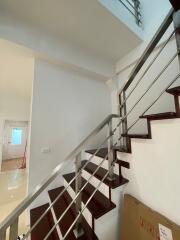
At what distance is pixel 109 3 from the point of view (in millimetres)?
1961

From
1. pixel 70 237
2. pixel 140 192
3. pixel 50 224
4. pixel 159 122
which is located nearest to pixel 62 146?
pixel 50 224

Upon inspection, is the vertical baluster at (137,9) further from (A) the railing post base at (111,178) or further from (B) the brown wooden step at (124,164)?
(A) the railing post base at (111,178)

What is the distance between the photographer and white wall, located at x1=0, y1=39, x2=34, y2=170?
2213 millimetres

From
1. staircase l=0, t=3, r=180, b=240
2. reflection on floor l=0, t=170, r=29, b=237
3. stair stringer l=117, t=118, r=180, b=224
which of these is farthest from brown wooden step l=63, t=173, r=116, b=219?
reflection on floor l=0, t=170, r=29, b=237

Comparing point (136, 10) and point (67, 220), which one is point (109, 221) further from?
point (136, 10)

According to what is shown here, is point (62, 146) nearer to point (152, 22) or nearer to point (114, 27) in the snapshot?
point (114, 27)

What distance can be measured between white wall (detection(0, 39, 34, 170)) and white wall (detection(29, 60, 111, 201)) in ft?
1.40

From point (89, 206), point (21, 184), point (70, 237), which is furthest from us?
point (21, 184)

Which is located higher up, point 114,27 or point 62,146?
point 114,27

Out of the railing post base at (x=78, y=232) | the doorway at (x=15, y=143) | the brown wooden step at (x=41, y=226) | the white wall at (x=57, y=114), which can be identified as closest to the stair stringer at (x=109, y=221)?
the railing post base at (x=78, y=232)

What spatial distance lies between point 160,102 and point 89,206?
6.71ft

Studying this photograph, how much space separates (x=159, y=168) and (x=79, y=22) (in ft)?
7.98

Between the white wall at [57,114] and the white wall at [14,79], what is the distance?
43 cm

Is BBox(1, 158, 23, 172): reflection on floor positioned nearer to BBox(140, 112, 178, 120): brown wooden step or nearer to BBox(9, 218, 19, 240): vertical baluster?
BBox(9, 218, 19, 240): vertical baluster
